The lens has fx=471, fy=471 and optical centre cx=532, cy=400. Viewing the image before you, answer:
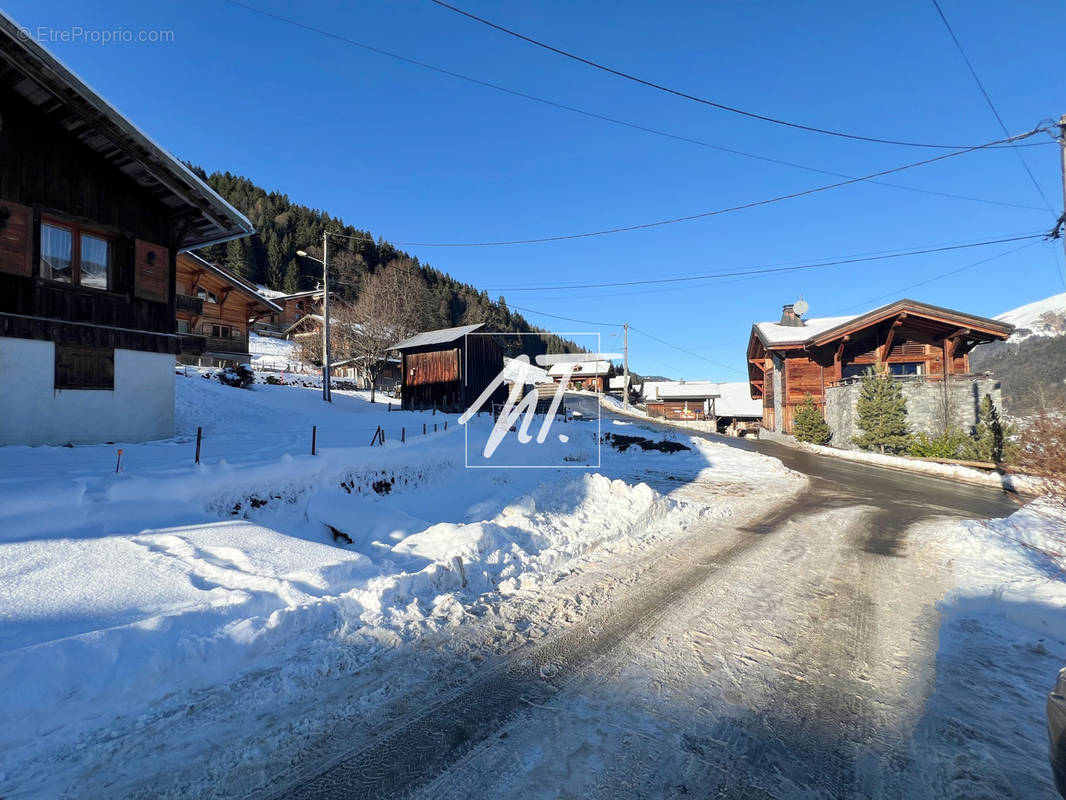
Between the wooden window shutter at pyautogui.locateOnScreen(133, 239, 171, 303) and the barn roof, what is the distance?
1.29 m

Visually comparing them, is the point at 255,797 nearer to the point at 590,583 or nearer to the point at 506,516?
the point at 590,583

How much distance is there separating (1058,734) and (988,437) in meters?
23.5

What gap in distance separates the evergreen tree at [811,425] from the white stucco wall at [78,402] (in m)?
30.3

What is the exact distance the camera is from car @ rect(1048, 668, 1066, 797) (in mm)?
2168

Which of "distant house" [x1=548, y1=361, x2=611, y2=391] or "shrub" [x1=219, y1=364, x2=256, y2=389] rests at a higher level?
"distant house" [x1=548, y1=361, x2=611, y2=391]

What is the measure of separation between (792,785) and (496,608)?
3.13 metres

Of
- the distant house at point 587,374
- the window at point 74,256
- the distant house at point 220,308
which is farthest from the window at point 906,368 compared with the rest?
the distant house at point 587,374

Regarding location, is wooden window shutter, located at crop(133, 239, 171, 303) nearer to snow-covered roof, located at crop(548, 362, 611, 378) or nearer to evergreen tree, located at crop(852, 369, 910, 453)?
evergreen tree, located at crop(852, 369, 910, 453)

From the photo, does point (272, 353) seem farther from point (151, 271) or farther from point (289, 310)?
point (151, 271)

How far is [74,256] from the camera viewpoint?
10992 mm

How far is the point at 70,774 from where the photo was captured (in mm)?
2627

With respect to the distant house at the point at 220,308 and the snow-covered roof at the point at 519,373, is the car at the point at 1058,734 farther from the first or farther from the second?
the snow-covered roof at the point at 519,373

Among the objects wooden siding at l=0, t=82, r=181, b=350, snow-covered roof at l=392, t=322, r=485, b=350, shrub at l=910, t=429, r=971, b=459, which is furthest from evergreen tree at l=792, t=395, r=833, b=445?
wooden siding at l=0, t=82, r=181, b=350

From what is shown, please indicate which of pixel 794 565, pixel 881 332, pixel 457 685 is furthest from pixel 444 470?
pixel 881 332
